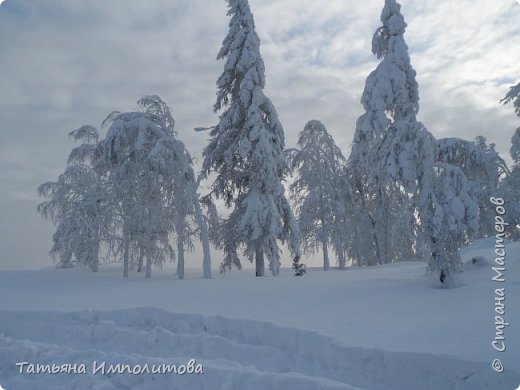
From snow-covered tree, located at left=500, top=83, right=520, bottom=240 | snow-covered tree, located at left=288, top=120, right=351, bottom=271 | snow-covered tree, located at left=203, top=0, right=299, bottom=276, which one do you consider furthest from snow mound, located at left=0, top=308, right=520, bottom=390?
snow-covered tree, located at left=288, top=120, right=351, bottom=271

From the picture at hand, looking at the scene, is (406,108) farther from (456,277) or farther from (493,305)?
(493,305)

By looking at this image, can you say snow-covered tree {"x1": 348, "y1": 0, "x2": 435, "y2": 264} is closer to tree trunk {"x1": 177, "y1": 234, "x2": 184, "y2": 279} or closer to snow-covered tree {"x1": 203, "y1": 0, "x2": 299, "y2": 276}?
snow-covered tree {"x1": 203, "y1": 0, "x2": 299, "y2": 276}

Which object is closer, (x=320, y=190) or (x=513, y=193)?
(x=513, y=193)

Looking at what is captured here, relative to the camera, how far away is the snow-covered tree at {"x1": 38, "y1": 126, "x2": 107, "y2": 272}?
2362 centimetres

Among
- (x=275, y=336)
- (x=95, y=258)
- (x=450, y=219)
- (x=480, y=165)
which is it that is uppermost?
(x=480, y=165)

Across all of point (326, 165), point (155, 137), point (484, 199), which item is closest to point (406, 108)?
point (484, 199)

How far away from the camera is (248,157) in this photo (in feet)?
65.8

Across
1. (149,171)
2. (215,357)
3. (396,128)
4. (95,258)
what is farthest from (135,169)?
(215,357)

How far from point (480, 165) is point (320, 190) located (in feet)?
46.4

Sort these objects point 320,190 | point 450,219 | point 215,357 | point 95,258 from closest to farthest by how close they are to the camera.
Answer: point 215,357 → point 450,219 → point 95,258 → point 320,190

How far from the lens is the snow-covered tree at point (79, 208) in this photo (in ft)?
77.5

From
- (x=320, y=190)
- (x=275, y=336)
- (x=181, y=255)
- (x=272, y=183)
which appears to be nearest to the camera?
(x=275, y=336)

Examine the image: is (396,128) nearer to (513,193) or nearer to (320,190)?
(513,193)

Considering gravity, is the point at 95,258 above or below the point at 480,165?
below
